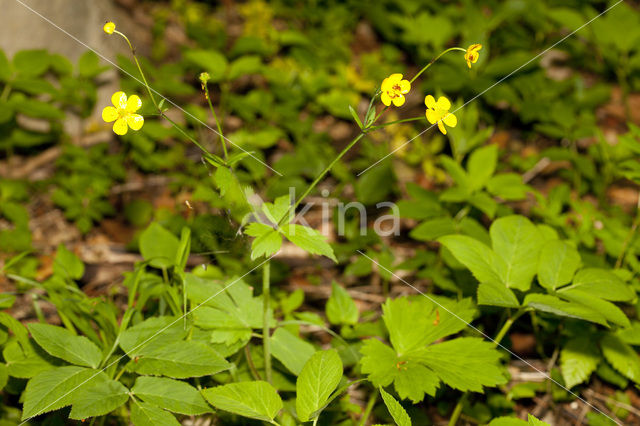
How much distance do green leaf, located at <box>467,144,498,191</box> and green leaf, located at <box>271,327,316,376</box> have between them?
39.1 inches

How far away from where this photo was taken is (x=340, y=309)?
1.80m

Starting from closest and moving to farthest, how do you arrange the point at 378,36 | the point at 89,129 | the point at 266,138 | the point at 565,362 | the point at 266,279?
the point at 266,279 < the point at 565,362 < the point at 266,138 < the point at 89,129 < the point at 378,36

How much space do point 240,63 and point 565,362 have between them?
2.12m

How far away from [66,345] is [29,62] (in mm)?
1726

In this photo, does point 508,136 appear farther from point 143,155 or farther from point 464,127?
point 143,155

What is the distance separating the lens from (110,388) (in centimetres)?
128

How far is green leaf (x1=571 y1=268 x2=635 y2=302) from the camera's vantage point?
142 centimetres

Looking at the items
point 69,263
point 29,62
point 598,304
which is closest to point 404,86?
point 598,304

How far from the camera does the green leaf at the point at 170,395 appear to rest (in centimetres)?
126

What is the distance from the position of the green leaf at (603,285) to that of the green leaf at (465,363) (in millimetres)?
364

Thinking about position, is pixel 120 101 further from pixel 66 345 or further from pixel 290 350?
pixel 290 350

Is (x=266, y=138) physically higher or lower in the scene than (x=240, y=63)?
lower

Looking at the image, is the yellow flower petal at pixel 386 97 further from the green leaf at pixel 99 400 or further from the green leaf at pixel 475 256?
the green leaf at pixel 99 400

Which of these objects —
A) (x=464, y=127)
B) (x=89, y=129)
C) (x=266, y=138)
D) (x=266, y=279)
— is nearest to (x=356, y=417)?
(x=266, y=279)
